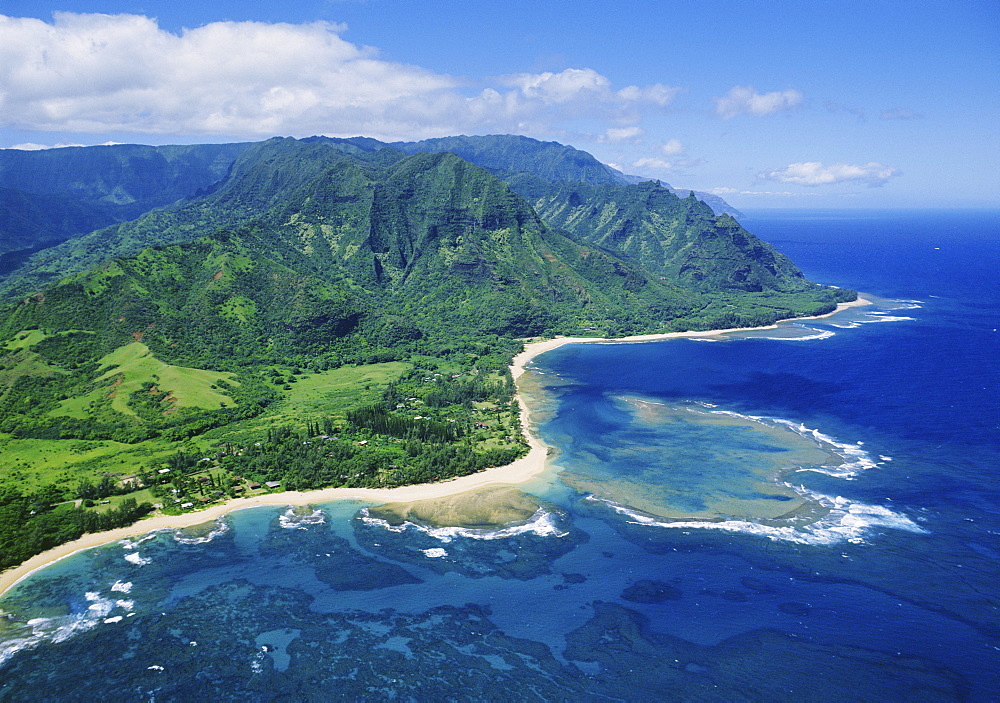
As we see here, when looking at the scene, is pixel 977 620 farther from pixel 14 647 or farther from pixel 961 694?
pixel 14 647

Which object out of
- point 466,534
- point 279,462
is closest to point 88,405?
point 279,462

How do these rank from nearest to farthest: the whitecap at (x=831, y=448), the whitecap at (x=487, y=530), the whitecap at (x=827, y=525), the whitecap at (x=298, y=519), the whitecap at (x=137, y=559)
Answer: the whitecap at (x=137, y=559), the whitecap at (x=827, y=525), the whitecap at (x=487, y=530), the whitecap at (x=298, y=519), the whitecap at (x=831, y=448)

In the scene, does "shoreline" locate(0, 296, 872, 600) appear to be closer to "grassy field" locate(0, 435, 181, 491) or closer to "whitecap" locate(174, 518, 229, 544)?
Answer: "whitecap" locate(174, 518, 229, 544)

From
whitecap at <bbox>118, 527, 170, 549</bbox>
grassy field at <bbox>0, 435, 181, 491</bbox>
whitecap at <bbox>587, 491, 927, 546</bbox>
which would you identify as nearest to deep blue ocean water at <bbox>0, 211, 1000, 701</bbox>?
whitecap at <bbox>587, 491, 927, 546</bbox>

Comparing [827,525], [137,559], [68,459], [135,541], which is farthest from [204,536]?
[827,525]

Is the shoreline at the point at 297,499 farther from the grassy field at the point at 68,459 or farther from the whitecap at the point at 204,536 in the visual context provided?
the grassy field at the point at 68,459

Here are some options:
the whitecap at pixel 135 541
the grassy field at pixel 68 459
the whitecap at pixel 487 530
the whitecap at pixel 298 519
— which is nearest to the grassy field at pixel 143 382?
the grassy field at pixel 68 459

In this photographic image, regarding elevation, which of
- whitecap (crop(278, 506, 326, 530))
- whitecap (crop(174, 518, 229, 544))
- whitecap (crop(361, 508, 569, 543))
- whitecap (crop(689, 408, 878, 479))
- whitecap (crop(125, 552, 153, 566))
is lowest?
whitecap (crop(125, 552, 153, 566))

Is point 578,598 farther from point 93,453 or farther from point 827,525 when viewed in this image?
point 93,453
